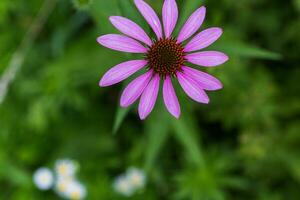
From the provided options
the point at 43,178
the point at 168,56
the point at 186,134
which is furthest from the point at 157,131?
the point at 43,178

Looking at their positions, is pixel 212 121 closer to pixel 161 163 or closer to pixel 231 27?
pixel 161 163

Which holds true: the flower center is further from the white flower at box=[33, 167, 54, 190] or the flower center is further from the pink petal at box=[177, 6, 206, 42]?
the white flower at box=[33, 167, 54, 190]

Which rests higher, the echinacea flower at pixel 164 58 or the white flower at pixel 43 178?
the white flower at pixel 43 178

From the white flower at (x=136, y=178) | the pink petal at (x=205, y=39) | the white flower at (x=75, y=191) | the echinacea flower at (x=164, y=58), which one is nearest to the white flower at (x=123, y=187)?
the white flower at (x=136, y=178)

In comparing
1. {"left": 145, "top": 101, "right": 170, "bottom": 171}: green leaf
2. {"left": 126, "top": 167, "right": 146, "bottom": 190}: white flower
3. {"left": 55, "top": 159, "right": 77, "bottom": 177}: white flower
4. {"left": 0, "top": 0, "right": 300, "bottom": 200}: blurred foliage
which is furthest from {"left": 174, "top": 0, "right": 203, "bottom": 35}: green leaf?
{"left": 55, "top": 159, "right": 77, "bottom": 177}: white flower

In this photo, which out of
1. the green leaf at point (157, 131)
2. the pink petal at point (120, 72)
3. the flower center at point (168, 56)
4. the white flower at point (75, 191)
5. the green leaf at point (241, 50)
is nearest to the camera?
the pink petal at point (120, 72)

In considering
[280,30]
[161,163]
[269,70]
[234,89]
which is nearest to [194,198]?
[161,163]

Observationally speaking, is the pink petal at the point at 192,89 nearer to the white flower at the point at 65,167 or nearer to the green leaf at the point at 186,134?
the green leaf at the point at 186,134
